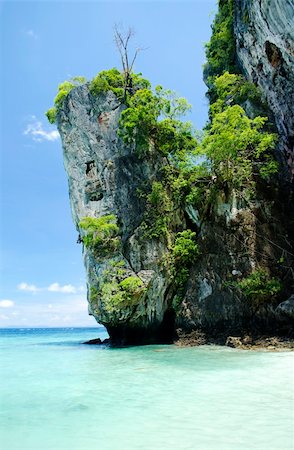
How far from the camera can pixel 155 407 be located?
15.4ft

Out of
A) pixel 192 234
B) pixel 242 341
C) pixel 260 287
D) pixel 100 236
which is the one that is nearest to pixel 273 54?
pixel 192 234

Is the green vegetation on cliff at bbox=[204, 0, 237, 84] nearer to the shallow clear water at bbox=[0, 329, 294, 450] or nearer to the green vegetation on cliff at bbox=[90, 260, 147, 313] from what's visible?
the green vegetation on cliff at bbox=[90, 260, 147, 313]

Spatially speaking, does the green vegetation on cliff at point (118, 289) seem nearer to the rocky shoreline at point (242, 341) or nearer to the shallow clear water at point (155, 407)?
the rocky shoreline at point (242, 341)

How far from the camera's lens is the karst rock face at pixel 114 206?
1301cm

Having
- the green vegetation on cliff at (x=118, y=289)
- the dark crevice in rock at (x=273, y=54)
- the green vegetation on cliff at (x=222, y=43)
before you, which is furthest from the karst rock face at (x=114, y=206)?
the green vegetation on cliff at (x=222, y=43)

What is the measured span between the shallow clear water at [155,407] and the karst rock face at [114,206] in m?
4.93

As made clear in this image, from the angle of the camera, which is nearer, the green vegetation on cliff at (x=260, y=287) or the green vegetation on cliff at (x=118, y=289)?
the green vegetation on cliff at (x=260, y=287)

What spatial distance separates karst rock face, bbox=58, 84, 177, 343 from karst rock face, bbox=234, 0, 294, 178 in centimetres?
469

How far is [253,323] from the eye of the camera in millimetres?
11359

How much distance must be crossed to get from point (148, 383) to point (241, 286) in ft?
19.6

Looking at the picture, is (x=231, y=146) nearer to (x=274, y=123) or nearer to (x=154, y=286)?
(x=274, y=123)

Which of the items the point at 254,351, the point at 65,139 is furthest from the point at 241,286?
the point at 65,139

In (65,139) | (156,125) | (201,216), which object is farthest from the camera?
(65,139)

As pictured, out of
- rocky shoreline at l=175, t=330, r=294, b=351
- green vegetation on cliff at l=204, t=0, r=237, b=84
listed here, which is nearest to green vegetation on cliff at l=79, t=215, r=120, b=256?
rocky shoreline at l=175, t=330, r=294, b=351
